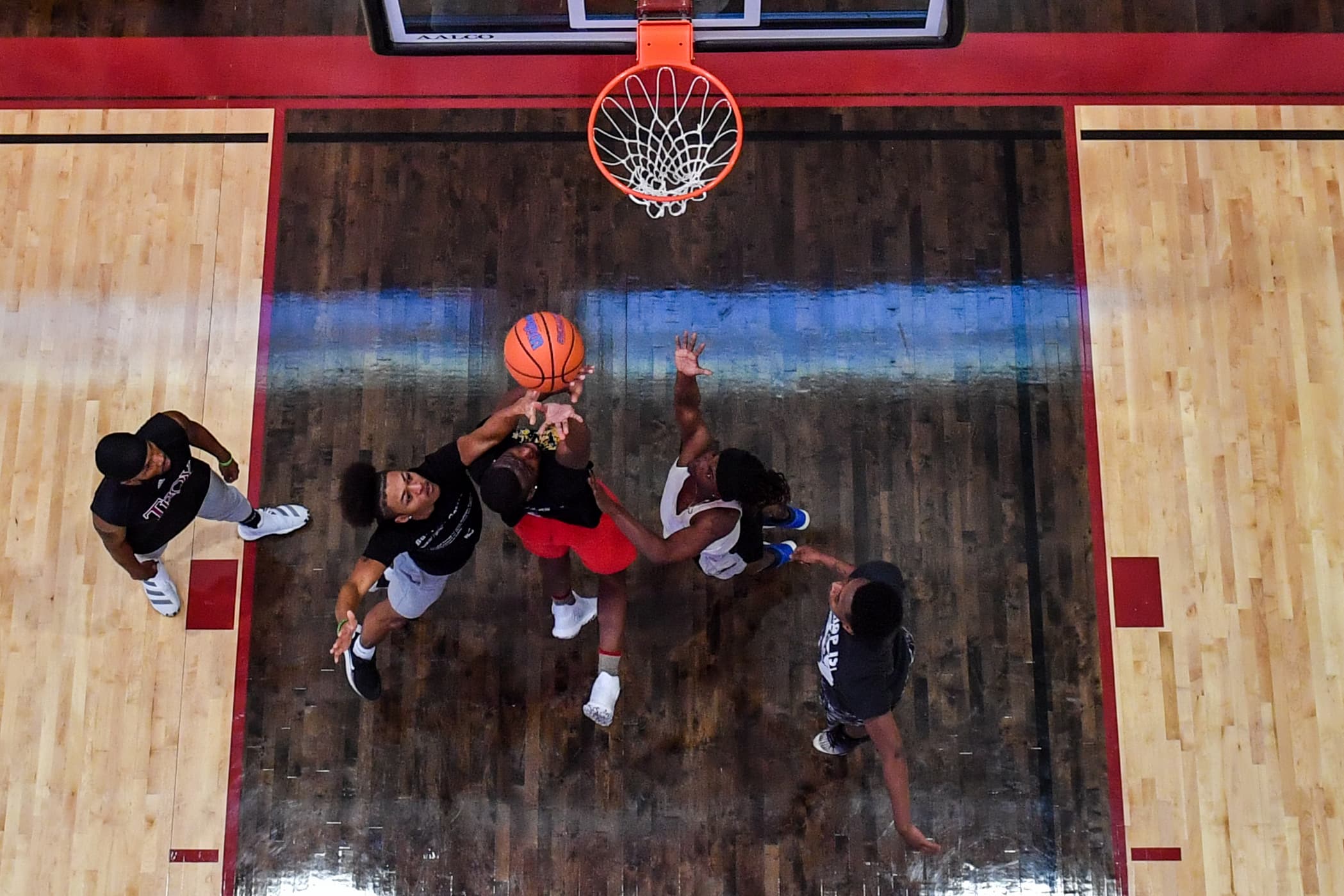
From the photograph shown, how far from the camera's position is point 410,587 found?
172 inches

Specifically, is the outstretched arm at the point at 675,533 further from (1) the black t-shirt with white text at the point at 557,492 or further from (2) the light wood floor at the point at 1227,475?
(2) the light wood floor at the point at 1227,475

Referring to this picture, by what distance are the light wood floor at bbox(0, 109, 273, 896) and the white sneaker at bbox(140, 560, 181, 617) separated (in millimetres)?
66

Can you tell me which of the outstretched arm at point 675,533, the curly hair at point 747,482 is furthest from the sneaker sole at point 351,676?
the curly hair at point 747,482

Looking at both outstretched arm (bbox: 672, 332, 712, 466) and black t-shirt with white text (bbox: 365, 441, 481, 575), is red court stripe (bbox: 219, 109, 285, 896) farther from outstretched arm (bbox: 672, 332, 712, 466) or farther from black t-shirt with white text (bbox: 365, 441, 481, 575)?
outstretched arm (bbox: 672, 332, 712, 466)

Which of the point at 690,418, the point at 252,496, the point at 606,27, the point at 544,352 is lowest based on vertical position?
the point at 252,496

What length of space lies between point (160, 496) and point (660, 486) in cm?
210

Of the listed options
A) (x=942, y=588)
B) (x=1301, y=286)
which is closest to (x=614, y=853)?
(x=942, y=588)

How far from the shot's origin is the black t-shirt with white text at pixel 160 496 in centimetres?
Result: 415

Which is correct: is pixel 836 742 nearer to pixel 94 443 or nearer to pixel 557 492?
pixel 557 492

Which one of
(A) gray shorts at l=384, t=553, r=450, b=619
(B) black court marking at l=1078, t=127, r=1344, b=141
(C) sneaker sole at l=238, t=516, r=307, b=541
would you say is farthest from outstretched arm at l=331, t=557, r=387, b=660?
(B) black court marking at l=1078, t=127, r=1344, b=141

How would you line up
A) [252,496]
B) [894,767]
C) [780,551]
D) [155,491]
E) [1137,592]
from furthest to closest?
[252,496]
[1137,592]
[780,551]
[155,491]
[894,767]

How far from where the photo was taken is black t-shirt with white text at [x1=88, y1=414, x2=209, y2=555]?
4.15 meters

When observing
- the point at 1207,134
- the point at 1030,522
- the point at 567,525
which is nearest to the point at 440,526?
the point at 567,525

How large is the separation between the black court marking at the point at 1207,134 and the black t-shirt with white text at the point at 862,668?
2804 mm
